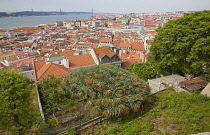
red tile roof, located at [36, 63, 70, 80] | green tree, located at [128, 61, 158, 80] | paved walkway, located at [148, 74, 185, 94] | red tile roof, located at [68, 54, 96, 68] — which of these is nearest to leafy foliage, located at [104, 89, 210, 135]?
paved walkway, located at [148, 74, 185, 94]

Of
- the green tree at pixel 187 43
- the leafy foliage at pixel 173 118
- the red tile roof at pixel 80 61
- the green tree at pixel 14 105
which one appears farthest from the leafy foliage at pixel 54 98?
the green tree at pixel 187 43

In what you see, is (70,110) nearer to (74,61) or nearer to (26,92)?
(26,92)

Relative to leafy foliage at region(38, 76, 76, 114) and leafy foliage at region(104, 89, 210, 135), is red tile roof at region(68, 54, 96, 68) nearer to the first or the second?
leafy foliage at region(38, 76, 76, 114)

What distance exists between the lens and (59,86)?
10992 mm

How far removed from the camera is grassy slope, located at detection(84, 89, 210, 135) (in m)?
7.70

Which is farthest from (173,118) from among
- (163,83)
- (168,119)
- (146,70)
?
(146,70)

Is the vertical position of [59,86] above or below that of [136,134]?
above

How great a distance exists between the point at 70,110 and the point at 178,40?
10863 millimetres

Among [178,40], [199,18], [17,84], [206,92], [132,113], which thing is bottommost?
[132,113]

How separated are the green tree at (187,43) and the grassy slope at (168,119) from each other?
13.9 ft

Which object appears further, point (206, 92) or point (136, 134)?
point (206, 92)

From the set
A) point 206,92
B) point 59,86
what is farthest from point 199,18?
point 59,86

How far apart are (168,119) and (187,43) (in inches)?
294

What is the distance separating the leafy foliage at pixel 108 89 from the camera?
8.71 meters
